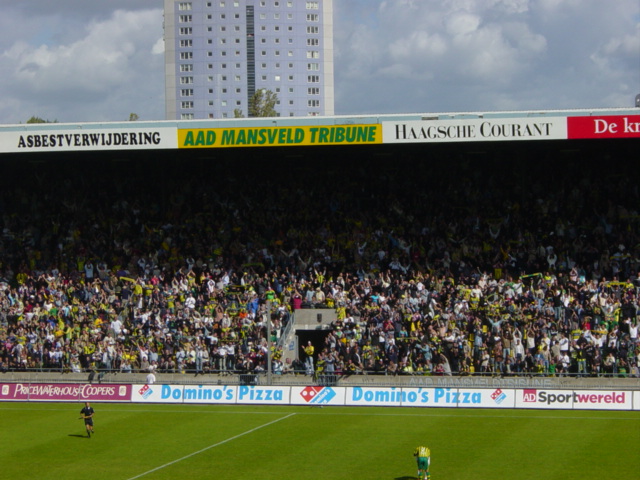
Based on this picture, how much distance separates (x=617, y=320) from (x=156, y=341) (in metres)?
19.8

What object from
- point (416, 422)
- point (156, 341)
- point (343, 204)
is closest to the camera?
point (416, 422)

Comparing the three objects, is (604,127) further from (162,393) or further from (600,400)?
(162,393)

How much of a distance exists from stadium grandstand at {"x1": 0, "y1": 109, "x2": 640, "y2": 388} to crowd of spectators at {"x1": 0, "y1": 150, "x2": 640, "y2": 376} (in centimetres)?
10

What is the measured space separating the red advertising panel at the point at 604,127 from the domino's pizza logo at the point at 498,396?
1284 centimetres

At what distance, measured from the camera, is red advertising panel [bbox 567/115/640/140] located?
41.2 m

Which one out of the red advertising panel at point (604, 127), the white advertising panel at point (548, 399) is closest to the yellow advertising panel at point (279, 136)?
the red advertising panel at point (604, 127)

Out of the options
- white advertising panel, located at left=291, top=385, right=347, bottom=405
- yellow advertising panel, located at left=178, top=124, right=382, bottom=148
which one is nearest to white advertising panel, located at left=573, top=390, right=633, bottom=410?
white advertising panel, located at left=291, top=385, right=347, bottom=405

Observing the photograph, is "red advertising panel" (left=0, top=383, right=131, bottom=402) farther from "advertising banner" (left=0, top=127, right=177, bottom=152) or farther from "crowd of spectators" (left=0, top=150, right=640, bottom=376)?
"advertising banner" (left=0, top=127, right=177, bottom=152)

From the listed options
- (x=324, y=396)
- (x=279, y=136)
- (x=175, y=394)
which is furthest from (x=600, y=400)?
(x=279, y=136)

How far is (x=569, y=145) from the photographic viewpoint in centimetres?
4519

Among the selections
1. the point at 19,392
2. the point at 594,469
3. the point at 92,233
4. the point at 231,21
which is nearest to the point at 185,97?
the point at 231,21

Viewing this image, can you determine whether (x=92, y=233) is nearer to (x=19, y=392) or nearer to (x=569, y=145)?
(x=19, y=392)

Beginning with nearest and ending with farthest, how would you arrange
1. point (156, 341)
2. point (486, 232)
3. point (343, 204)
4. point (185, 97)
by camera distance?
1. point (156, 341)
2. point (486, 232)
3. point (343, 204)
4. point (185, 97)

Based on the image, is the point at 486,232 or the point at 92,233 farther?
the point at 92,233
